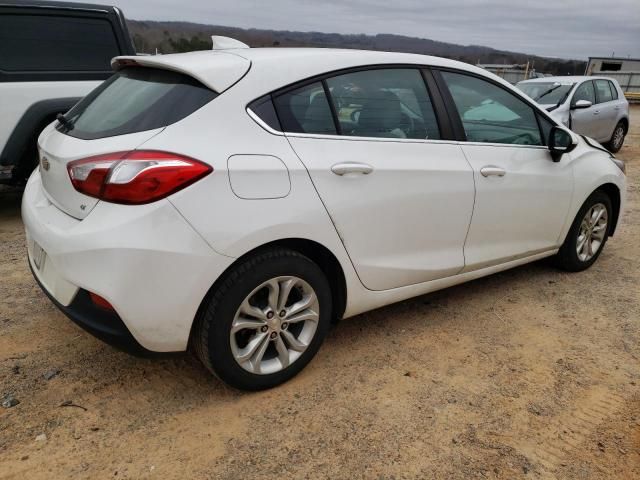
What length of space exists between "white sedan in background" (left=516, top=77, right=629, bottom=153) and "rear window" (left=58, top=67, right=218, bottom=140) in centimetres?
783

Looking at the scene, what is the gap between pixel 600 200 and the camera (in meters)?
4.21

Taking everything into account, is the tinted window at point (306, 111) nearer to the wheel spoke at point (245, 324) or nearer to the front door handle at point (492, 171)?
the wheel spoke at point (245, 324)

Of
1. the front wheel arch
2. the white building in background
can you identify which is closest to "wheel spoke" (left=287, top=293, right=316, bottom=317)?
the front wheel arch

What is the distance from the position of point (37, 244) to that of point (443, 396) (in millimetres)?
2066

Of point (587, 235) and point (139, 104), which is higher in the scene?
point (139, 104)

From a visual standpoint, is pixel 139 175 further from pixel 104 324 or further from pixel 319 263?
pixel 319 263

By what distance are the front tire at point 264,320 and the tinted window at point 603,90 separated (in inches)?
380

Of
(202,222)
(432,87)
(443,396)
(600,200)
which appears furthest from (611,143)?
(202,222)

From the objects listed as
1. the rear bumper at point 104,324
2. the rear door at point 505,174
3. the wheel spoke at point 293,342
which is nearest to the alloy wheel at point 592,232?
the rear door at point 505,174

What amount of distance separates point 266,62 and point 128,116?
0.68 meters

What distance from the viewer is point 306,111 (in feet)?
8.39

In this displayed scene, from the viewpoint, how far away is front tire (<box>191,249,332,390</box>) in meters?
2.30

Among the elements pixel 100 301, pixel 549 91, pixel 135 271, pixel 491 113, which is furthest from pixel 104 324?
pixel 549 91

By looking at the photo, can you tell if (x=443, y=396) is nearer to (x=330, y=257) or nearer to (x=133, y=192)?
(x=330, y=257)
